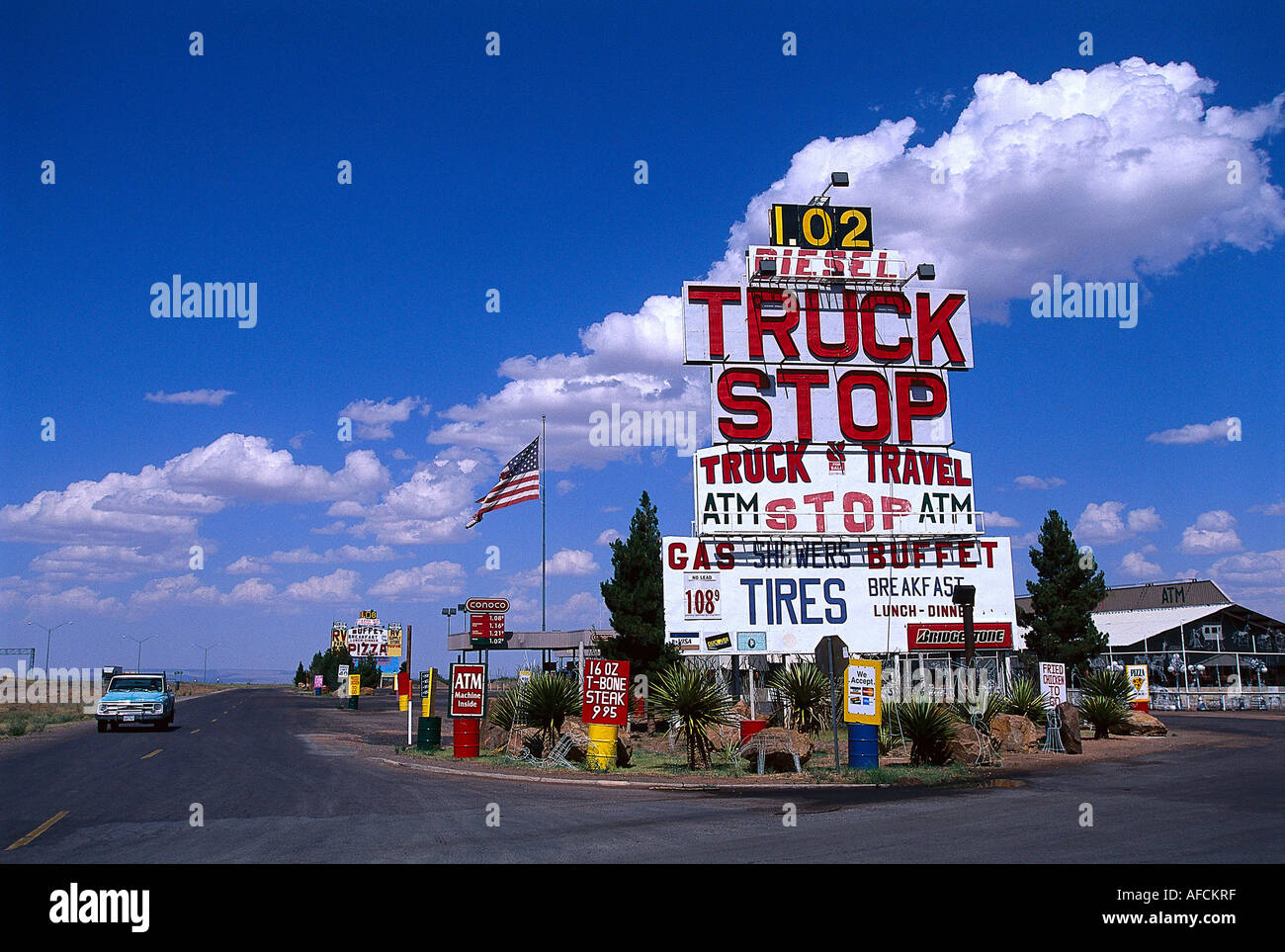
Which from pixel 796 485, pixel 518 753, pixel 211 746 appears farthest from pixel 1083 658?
pixel 211 746

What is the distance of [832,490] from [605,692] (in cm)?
1829

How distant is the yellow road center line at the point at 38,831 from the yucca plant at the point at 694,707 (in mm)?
11703

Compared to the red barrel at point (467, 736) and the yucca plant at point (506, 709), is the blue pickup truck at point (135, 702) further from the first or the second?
the red barrel at point (467, 736)

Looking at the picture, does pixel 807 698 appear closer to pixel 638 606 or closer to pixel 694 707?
pixel 694 707

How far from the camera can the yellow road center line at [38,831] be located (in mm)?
11430

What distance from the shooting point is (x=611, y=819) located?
13430 mm

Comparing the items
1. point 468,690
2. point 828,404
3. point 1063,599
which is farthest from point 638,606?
point 1063,599

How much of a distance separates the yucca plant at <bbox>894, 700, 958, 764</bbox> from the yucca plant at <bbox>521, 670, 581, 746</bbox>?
8126mm

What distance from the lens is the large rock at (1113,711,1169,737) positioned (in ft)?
95.8

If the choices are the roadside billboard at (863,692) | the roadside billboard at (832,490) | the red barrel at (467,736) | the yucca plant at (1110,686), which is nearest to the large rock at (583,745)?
the red barrel at (467,736)

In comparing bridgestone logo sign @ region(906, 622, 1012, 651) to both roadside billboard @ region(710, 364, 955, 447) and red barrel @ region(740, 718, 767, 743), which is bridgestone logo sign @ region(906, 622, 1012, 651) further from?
red barrel @ region(740, 718, 767, 743)
